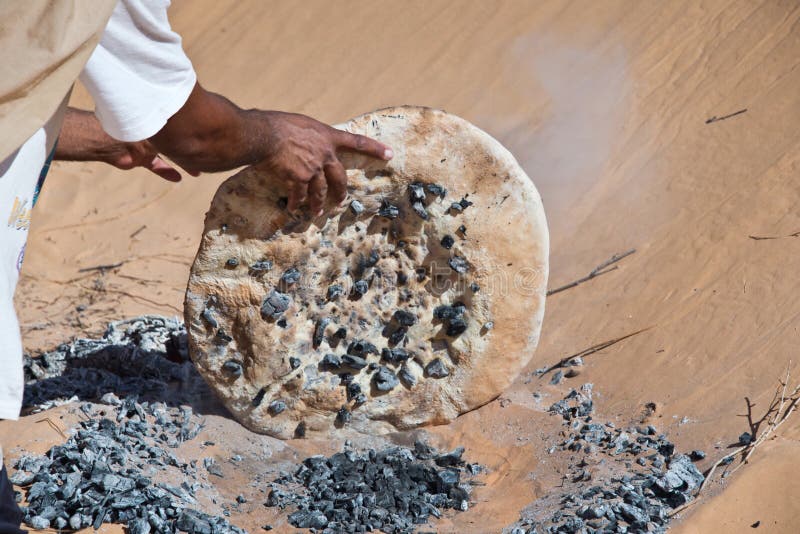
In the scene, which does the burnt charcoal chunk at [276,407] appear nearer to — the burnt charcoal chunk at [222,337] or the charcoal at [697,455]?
the burnt charcoal chunk at [222,337]

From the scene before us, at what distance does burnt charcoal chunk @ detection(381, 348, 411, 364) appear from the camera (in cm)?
320

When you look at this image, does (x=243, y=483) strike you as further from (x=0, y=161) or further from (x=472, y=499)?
(x=0, y=161)

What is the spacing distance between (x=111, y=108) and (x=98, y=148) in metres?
1.23

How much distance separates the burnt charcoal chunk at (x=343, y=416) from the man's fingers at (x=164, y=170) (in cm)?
104

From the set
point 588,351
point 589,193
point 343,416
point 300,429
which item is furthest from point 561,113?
point 300,429

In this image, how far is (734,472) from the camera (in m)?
2.74

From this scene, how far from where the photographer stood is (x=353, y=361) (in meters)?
3.15

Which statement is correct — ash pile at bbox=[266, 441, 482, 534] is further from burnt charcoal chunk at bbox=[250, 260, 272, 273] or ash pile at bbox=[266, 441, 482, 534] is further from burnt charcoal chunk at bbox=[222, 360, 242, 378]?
burnt charcoal chunk at bbox=[250, 260, 272, 273]

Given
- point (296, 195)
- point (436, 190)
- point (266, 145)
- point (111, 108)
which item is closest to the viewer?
point (111, 108)

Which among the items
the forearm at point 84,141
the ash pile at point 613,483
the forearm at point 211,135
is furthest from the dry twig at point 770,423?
the forearm at point 84,141

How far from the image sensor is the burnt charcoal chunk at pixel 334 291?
10.3 feet

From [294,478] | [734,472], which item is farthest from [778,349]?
[294,478]

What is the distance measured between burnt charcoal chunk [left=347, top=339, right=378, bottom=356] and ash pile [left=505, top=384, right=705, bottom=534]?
756 mm

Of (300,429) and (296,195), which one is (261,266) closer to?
(296,195)
